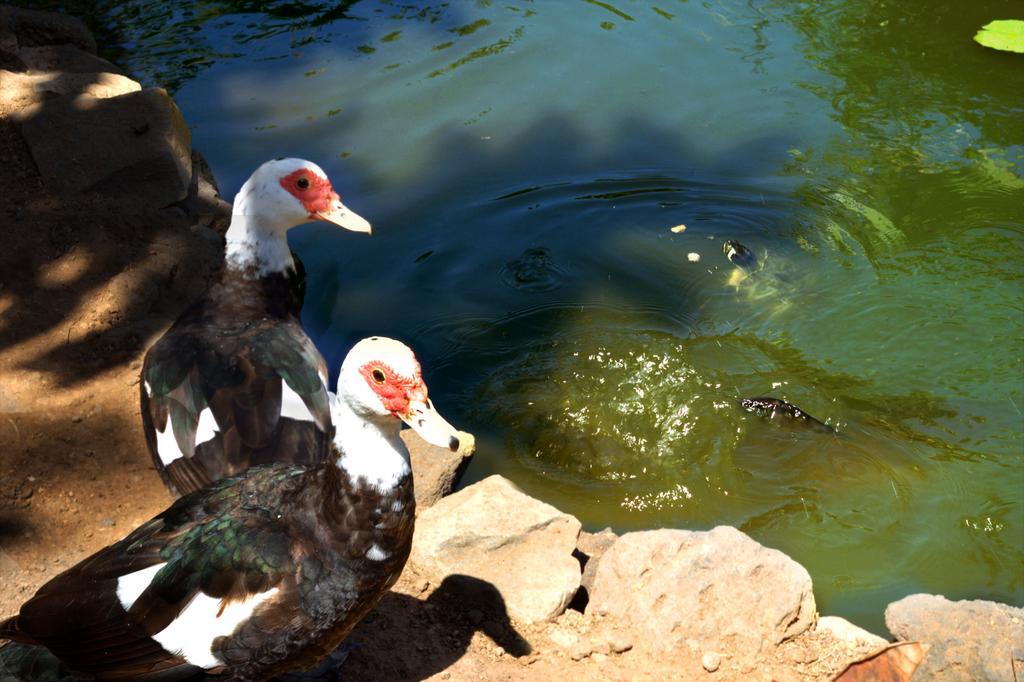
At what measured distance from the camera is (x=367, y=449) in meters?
2.66

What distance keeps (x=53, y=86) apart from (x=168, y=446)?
10.1 feet

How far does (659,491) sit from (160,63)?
16.9ft

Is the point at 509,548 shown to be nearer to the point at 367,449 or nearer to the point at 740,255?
the point at 367,449

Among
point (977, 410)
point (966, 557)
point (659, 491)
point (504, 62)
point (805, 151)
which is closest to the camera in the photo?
point (966, 557)

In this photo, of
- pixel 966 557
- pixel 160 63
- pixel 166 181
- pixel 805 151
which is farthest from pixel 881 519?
pixel 160 63

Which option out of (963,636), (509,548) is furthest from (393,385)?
(963,636)

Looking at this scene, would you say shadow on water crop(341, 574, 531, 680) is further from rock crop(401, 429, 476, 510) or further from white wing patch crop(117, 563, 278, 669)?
white wing patch crop(117, 563, 278, 669)

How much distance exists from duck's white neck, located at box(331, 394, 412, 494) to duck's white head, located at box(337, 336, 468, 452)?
0.22 feet

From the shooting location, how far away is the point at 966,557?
13.0 ft

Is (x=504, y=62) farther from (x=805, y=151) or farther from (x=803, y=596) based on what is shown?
(x=803, y=596)

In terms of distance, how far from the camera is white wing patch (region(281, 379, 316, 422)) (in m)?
3.50

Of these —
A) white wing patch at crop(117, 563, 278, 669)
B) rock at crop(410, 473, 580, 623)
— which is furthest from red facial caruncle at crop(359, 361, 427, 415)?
rock at crop(410, 473, 580, 623)

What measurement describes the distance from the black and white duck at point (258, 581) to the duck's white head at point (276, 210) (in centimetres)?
165

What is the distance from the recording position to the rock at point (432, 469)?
398 cm
